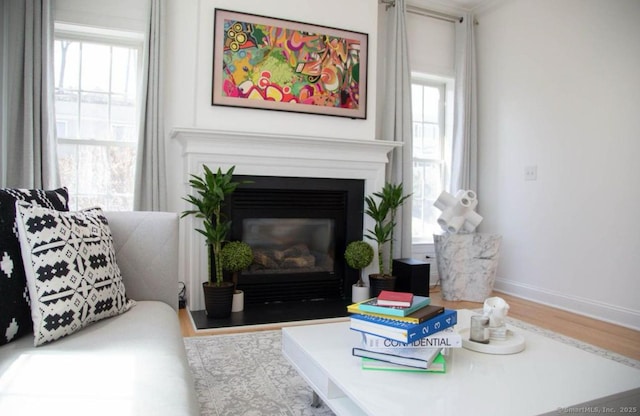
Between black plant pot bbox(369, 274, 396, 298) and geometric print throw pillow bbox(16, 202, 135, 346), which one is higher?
geometric print throw pillow bbox(16, 202, 135, 346)

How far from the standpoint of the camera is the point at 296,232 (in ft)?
11.9

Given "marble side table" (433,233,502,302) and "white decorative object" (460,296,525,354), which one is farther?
"marble side table" (433,233,502,302)

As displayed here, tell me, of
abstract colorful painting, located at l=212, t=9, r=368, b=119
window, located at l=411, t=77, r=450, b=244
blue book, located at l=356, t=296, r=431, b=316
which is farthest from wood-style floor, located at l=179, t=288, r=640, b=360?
abstract colorful painting, located at l=212, t=9, r=368, b=119

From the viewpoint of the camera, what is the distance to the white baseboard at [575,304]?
3.04 metres

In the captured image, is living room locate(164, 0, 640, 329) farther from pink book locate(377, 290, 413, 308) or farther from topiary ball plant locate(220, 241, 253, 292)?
pink book locate(377, 290, 413, 308)

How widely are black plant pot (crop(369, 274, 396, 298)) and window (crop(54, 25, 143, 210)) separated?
80.2 inches

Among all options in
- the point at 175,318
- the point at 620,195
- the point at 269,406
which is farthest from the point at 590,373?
the point at 620,195

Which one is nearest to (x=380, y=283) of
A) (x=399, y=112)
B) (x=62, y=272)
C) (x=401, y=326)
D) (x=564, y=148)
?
(x=399, y=112)

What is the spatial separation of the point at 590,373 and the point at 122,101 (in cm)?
346

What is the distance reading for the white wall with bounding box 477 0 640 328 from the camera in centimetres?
308

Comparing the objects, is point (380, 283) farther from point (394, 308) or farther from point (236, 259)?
point (394, 308)

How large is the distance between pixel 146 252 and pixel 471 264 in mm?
2806

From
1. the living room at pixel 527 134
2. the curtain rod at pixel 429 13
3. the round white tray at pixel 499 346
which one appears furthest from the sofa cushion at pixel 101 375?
the curtain rod at pixel 429 13

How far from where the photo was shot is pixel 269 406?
1738 mm
